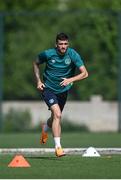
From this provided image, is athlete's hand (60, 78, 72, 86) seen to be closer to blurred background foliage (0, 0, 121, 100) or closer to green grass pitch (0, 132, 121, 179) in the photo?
green grass pitch (0, 132, 121, 179)

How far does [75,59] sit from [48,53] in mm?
399

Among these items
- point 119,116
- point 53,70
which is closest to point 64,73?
Answer: point 53,70

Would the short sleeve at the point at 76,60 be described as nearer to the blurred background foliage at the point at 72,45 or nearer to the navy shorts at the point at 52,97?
the navy shorts at the point at 52,97

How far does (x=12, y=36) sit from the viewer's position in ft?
122

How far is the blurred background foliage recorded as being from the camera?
88.1 ft

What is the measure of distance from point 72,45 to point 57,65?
20.4m

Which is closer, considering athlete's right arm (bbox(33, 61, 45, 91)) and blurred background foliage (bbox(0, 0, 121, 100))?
athlete's right arm (bbox(33, 61, 45, 91))

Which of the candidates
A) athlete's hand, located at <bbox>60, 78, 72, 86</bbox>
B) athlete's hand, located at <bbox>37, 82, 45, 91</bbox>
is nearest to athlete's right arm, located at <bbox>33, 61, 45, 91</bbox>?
athlete's hand, located at <bbox>37, 82, 45, 91</bbox>

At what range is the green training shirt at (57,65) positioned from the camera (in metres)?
12.6

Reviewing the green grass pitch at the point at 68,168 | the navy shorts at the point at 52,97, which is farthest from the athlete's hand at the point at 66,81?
the green grass pitch at the point at 68,168

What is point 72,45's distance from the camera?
33000 millimetres

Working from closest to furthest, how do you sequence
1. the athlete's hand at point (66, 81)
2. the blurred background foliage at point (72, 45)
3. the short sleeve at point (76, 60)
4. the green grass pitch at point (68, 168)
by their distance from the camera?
the green grass pitch at point (68, 168), the athlete's hand at point (66, 81), the short sleeve at point (76, 60), the blurred background foliage at point (72, 45)

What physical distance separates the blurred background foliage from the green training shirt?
12064 mm

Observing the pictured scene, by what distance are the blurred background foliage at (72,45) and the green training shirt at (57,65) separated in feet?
39.6
